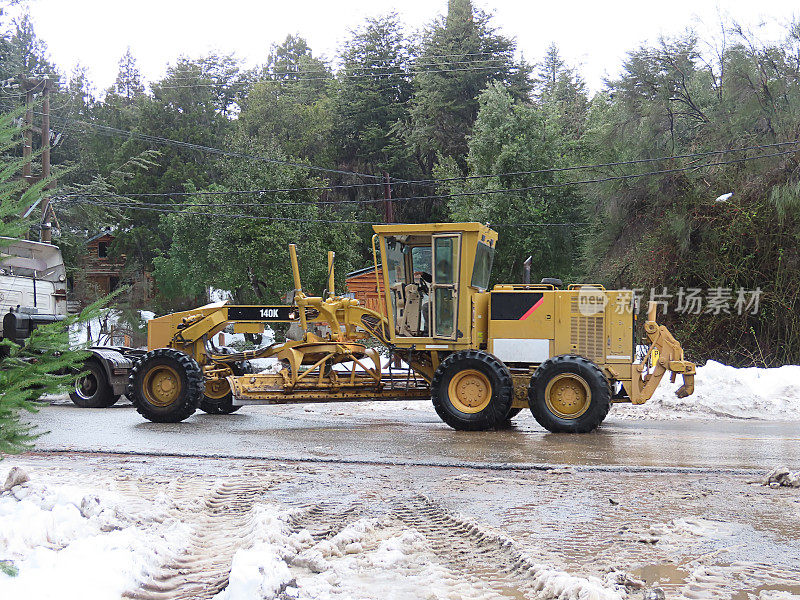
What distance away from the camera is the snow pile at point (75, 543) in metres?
4.11

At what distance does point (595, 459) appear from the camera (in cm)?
948

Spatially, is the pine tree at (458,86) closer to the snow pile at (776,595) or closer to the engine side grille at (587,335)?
the engine side grille at (587,335)

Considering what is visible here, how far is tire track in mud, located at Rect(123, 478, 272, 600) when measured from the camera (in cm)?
444

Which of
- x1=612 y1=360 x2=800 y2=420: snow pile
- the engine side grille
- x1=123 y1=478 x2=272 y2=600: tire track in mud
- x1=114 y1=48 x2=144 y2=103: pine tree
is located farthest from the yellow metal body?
x1=114 y1=48 x2=144 y2=103: pine tree

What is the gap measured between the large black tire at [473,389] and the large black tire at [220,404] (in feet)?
14.6

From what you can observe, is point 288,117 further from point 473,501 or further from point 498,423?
point 473,501

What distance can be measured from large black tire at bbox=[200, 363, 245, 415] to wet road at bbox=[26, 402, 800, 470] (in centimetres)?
24

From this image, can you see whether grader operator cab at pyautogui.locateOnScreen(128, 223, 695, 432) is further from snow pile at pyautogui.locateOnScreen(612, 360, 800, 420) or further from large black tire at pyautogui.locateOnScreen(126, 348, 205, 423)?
snow pile at pyautogui.locateOnScreen(612, 360, 800, 420)

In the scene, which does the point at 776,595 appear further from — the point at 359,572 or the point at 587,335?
the point at 587,335

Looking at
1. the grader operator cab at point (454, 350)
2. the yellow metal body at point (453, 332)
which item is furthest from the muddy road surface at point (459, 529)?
the yellow metal body at point (453, 332)

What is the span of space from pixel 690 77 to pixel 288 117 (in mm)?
33017

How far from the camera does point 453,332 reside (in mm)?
12859

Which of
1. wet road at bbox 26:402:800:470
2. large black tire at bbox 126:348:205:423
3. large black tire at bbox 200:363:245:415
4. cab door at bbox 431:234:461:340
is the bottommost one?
wet road at bbox 26:402:800:470

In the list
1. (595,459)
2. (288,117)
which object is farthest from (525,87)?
(595,459)
